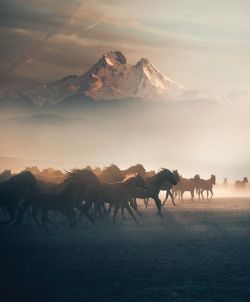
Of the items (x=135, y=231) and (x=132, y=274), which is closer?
(x=132, y=274)

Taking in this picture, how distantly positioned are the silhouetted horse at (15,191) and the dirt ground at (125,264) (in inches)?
31.8

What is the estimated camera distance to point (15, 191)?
24.9 meters

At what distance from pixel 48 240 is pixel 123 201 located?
6997mm

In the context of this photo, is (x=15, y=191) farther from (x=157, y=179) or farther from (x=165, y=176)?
(x=165, y=176)

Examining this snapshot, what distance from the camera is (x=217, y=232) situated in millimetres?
22938

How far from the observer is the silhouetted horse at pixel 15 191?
2470 cm

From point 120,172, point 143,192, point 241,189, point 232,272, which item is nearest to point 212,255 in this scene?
point 232,272

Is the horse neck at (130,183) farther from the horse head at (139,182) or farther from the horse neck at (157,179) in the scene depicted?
the horse neck at (157,179)

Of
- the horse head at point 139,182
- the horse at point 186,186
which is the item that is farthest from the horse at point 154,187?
the horse at point 186,186

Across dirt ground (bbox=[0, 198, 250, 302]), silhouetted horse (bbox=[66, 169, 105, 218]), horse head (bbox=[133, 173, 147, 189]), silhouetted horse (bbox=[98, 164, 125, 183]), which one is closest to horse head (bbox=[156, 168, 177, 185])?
silhouetted horse (bbox=[98, 164, 125, 183])

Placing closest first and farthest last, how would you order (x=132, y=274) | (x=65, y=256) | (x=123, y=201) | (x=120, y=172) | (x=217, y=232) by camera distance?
(x=132, y=274) → (x=65, y=256) → (x=217, y=232) → (x=123, y=201) → (x=120, y=172)

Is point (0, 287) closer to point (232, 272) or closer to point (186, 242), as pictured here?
point (232, 272)

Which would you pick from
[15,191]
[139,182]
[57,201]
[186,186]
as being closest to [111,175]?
[139,182]

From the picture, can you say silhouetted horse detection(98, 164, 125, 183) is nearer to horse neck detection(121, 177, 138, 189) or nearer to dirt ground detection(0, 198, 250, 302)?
horse neck detection(121, 177, 138, 189)
